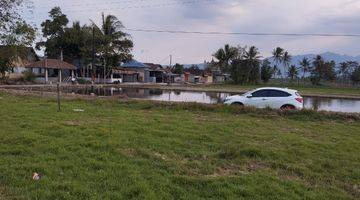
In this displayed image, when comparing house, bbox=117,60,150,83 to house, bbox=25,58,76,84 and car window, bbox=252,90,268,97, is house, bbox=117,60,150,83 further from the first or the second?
car window, bbox=252,90,268,97

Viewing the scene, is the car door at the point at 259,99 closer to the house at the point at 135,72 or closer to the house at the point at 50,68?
the house at the point at 50,68

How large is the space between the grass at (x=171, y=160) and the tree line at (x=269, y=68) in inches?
3103

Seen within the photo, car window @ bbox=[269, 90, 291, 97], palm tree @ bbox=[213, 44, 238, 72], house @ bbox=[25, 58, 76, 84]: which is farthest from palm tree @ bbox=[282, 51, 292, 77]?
car window @ bbox=[269, 90, 291, 97]

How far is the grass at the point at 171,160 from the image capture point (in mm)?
6262

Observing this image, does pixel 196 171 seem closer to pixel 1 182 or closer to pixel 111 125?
pixel 1 182

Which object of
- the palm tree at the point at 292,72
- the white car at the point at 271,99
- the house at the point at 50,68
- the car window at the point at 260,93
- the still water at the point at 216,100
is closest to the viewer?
the white car at the point at 271,99

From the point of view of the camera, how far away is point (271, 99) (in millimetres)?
22234

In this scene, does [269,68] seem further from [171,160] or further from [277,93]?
Result: [171,160]

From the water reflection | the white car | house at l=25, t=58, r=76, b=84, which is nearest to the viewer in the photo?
the white car

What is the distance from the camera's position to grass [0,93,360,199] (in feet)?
20.5

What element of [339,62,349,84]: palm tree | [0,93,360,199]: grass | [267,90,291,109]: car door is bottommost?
[0,93,360,199]: grass

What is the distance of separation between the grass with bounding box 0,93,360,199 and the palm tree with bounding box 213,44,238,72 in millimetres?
81830

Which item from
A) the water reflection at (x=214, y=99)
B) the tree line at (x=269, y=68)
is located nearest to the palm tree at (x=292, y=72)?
the tree line at (x=269, y=68)

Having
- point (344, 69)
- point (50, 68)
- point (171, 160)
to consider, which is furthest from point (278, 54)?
point (171, 160)
